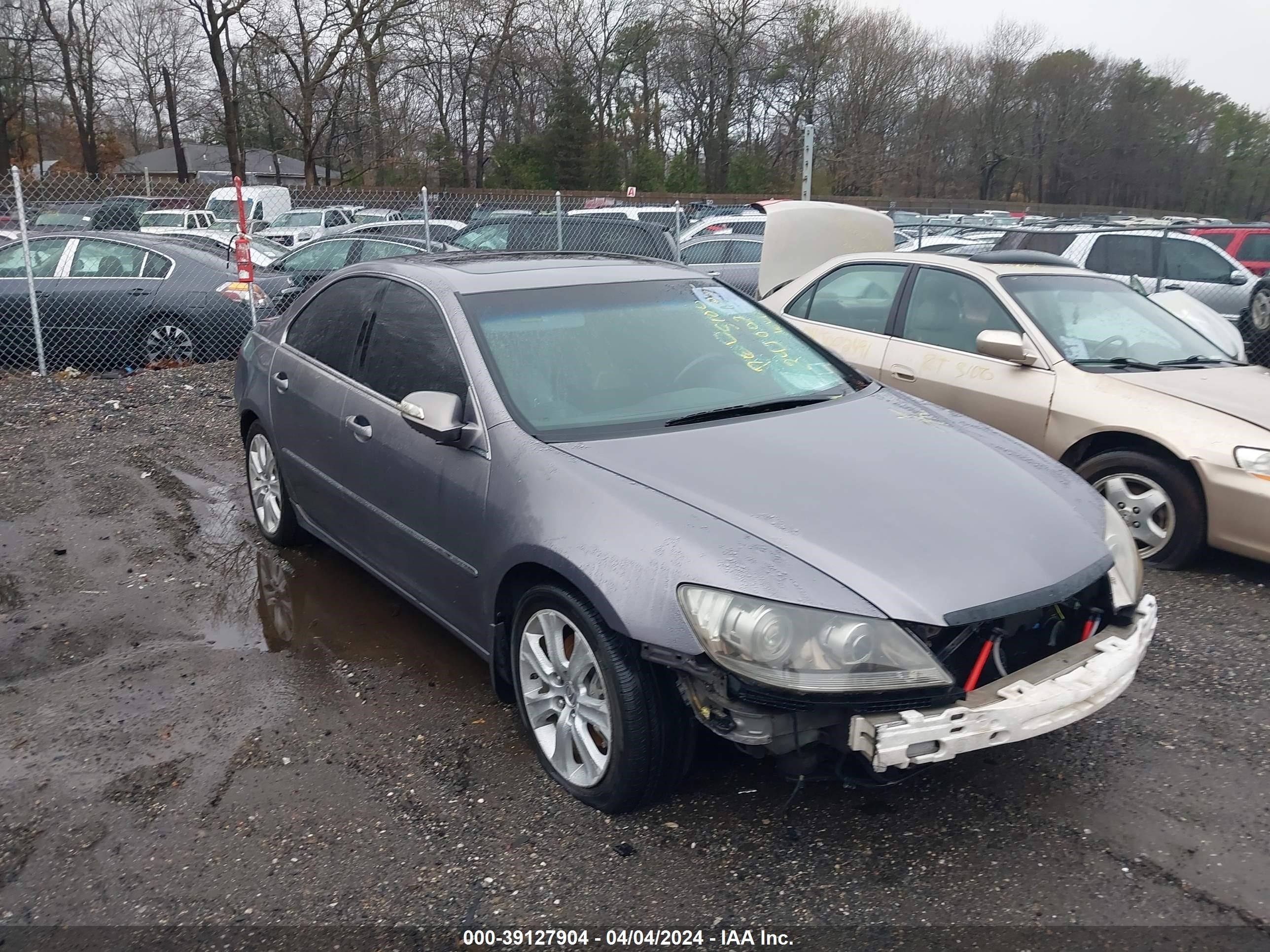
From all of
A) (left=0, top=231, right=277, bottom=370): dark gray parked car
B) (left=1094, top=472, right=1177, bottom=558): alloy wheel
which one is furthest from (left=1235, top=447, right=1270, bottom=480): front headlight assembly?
(left=0, top=231, right=277, bottom=370): dark gray parked car

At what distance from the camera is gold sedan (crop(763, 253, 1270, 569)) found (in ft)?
15.5

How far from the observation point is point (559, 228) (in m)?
14.2

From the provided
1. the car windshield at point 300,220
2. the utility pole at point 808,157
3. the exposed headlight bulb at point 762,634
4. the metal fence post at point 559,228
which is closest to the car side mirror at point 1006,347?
the exposed headlight bulb at point 762,634

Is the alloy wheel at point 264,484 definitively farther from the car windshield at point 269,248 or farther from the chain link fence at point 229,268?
the car windshield at point 269,248

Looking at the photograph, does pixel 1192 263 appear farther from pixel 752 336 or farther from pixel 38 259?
pixel 38 259

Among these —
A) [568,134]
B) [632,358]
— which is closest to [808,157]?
[632,358]

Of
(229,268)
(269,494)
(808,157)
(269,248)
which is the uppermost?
(808,157)

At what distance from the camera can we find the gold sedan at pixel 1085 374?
474 cm

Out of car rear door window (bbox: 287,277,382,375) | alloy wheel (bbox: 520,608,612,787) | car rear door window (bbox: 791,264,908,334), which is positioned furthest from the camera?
car rear door window (bbox: 791,264,908,334)

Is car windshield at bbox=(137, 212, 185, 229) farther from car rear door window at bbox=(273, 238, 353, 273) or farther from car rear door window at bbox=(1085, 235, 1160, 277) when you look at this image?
car rear door window at bbox=(1085, 235, 1160, 277)

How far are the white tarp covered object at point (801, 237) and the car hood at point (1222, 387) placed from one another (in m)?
3.08

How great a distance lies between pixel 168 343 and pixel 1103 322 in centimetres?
888

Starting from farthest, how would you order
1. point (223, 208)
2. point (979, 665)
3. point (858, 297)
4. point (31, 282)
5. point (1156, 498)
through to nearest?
point (223, 208)
point (31, 282)
point (858, 297)
point (1156, 498)
point (979, 665)

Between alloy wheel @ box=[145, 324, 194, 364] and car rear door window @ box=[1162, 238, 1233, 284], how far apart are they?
10687 mm
